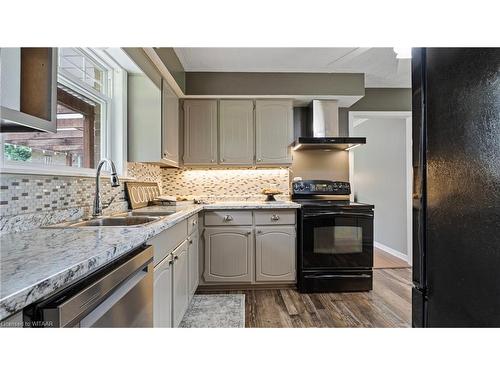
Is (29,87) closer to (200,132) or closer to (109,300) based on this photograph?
(109,300)

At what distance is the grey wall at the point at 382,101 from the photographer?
3434 millimetres

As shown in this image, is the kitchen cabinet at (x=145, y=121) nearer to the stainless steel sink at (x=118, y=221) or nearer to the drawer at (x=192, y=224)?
the drawer at (x=192, y=224)

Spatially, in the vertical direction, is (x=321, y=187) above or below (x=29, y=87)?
below

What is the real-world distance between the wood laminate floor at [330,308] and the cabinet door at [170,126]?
1552 mm

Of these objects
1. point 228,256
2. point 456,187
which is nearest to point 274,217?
point 228,256

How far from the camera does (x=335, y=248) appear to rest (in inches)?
103

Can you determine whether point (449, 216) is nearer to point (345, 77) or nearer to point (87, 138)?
point (87, 138)

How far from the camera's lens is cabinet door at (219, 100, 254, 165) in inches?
117

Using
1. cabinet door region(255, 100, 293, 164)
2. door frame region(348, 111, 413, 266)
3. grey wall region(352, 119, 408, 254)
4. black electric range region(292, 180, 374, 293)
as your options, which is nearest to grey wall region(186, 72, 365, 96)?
cabinet door region(255, 100, 293, 164)

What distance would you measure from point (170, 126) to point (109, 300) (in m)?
2.07

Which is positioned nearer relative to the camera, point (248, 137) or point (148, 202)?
point (148, 202)

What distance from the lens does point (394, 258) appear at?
3918 mm

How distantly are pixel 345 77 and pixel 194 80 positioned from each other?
5.78 ft

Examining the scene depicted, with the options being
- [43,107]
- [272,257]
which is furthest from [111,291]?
[272,257]
